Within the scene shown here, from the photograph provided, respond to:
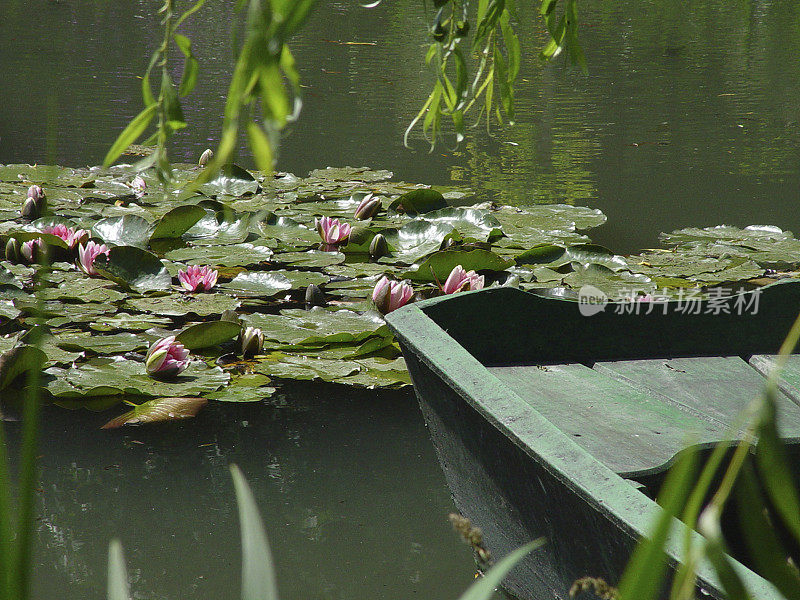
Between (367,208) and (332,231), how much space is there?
0.29 metres

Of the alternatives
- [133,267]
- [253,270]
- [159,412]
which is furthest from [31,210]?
[159,412]

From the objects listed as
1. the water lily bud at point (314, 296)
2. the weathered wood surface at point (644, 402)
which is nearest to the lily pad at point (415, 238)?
the water lily bud at point (314, 296)

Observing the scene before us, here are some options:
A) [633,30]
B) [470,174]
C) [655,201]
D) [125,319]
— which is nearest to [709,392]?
[125,319]

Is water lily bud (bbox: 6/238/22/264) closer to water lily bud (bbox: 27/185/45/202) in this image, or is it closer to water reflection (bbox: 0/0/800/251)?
water lily bud (bbox: 27/185/45/202)

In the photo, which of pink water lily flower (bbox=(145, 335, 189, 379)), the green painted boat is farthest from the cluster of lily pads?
the green painted boat

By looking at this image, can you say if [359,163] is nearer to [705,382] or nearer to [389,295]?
[389,295]

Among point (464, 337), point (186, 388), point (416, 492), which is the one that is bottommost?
point (416, 492)

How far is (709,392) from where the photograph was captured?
60.1 inches

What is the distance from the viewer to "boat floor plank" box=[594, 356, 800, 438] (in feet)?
4.75

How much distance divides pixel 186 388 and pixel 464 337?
565 mm

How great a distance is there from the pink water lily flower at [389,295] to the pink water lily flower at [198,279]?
420mm

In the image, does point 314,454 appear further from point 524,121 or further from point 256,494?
point 524,121

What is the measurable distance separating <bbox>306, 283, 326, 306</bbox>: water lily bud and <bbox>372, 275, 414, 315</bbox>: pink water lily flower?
0.18 meters

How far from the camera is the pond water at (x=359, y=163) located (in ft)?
4.43
